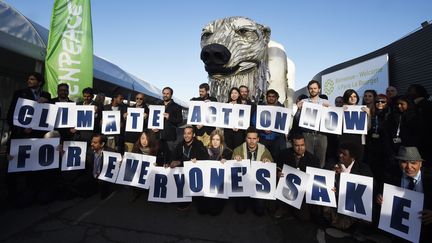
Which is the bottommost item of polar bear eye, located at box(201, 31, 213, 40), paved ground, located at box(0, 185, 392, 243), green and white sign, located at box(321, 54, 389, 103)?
paved ground, located at box(0, 185, 392, 243)

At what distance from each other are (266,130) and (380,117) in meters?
1.83

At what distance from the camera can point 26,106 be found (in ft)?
13.9

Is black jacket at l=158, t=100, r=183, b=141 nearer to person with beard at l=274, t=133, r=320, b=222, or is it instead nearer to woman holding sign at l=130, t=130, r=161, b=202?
woman holding sign at l=130, t=130, r=161, b=202

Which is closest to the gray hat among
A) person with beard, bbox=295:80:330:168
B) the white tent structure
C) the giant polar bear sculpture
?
person with beard, bbox=295:80:330:168

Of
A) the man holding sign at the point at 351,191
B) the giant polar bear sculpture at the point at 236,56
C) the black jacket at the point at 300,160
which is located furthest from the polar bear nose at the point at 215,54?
the man holding sign at the point at 351,191

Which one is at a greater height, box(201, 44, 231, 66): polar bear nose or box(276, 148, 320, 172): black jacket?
box(201, 44, 231, 66): polar bear nose

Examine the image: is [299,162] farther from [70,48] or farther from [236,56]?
[70,48]

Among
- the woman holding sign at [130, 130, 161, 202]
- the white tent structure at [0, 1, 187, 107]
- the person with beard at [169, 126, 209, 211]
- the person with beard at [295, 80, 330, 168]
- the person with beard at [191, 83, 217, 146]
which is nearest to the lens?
the person with beard at [169, 126, 209, 211]

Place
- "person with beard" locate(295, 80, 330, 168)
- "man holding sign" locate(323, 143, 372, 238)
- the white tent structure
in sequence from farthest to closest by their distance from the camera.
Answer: the white tent structure < "person with beard" locate(295, 80, 330, 168) < "man holding sign" locate(323, 143, 372, 238)

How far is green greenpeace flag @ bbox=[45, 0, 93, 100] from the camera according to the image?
249 inches

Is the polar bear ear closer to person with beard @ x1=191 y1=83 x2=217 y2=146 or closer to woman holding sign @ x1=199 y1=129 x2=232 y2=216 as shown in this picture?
person with beard @ x1=191 y1=83 x2=217 y2=146

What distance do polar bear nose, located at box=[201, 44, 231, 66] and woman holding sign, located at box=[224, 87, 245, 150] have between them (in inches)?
21.6

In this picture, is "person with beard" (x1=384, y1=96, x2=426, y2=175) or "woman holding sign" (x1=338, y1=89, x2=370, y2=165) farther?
"woman holding sign" (x1=338, y1=89, x2=370, y2=165)

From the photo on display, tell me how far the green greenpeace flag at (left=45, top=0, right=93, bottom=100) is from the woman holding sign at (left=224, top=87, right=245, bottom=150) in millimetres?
3904
